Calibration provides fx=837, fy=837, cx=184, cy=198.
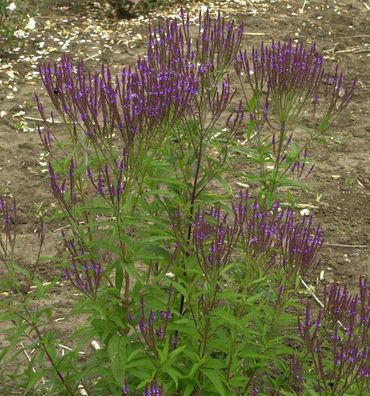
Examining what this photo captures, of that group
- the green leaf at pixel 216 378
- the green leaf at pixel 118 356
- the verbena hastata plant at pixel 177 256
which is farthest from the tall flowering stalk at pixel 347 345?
the green leaf at pixel 118 356

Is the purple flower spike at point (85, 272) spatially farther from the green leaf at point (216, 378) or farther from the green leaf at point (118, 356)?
the green leaf at point (216, 378)

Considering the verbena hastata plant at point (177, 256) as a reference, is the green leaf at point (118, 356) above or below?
below

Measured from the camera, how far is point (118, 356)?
337 centimetres

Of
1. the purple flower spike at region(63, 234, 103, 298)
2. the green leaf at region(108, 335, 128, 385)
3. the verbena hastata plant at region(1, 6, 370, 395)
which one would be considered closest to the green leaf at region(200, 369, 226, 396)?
the verbena hastata plant at region(1, 6, 370, 395)

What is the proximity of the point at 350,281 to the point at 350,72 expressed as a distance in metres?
3.64

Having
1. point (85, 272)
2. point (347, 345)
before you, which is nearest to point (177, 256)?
point (85, 272)

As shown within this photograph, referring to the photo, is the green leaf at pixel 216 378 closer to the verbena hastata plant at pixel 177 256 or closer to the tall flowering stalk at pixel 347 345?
the verbena hastata plant at pixel 177 256

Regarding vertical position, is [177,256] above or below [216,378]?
above

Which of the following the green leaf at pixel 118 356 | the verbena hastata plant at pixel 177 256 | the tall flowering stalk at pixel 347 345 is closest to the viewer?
the tall flowering stalk at pixel 347 345

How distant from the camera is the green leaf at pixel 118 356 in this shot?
3330 millimetres

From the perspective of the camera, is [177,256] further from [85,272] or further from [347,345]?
[347,345]

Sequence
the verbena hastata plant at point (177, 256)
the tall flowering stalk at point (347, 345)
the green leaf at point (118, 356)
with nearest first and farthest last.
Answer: the tall flowering stalk at point (347, 345), the verbena hastata plant at point (177, 256), the green leaf at point (118, 356)

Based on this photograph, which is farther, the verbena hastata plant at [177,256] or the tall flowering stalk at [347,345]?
the verbena hastata plant at [177,256]

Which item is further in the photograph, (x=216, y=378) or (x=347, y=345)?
(x=216, y=378)
